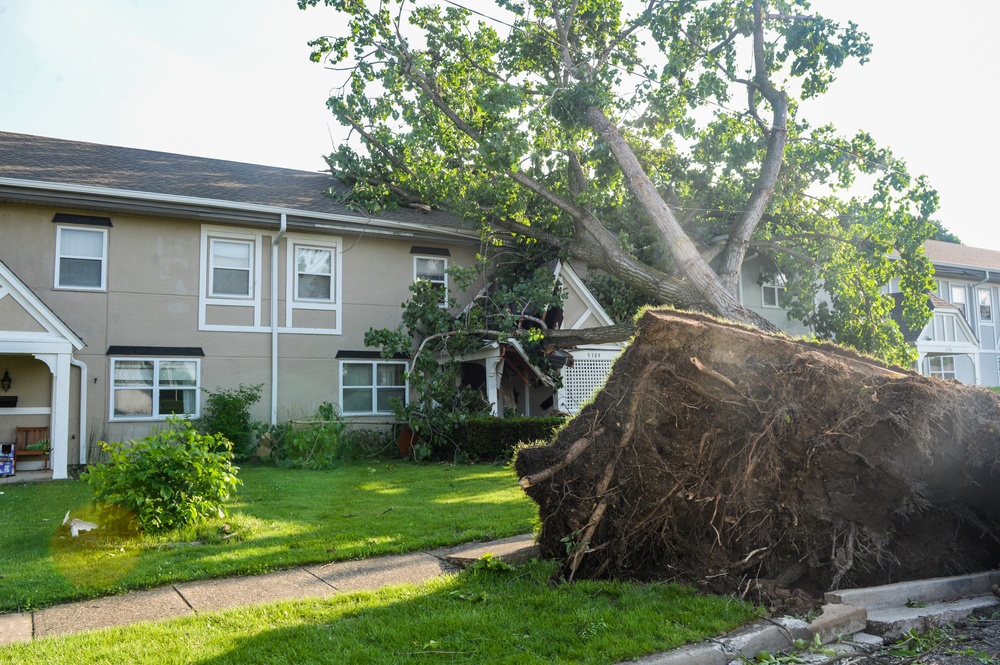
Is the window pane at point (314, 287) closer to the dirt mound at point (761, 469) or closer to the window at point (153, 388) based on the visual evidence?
the window at point (153, 388)

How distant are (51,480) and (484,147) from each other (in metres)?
9.30

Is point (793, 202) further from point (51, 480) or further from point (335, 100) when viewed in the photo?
point (51, 480)

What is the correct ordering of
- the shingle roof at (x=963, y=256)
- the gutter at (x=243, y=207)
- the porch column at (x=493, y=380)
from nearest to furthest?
1. the gutter at (x=243, y=207)
2. the porch column at (x=493, y=380)
3. the shingle roof at (x=963, y=256)

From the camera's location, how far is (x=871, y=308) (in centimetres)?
1532

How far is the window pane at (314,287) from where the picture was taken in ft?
56.3

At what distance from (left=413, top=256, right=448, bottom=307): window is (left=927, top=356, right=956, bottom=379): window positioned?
22.1m

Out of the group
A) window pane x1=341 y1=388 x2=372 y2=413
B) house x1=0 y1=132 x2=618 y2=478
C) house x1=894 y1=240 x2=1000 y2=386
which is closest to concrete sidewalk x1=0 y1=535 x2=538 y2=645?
house x1=0 y1=132 x2=618 y2=478

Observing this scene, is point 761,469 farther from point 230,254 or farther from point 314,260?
point 230,254

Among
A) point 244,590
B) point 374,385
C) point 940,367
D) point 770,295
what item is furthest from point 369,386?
point 940,367

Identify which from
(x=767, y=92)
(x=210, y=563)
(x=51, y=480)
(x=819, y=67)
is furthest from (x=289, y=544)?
(x=819, y=67)

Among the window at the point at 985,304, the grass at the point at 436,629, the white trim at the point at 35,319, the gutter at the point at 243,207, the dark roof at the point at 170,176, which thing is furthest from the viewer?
the window at the point at 985,304

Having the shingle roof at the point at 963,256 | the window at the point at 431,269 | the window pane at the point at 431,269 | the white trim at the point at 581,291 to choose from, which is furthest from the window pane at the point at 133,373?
the shingle roof at the point at 963,256

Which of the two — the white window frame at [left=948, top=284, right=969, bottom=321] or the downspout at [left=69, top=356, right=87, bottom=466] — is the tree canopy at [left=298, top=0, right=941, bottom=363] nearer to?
the downspout at [left=69, top=356, right=87, bottom=466]

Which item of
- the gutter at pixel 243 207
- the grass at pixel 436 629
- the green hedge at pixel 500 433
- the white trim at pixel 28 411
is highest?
the gutter at pixel 243 207
